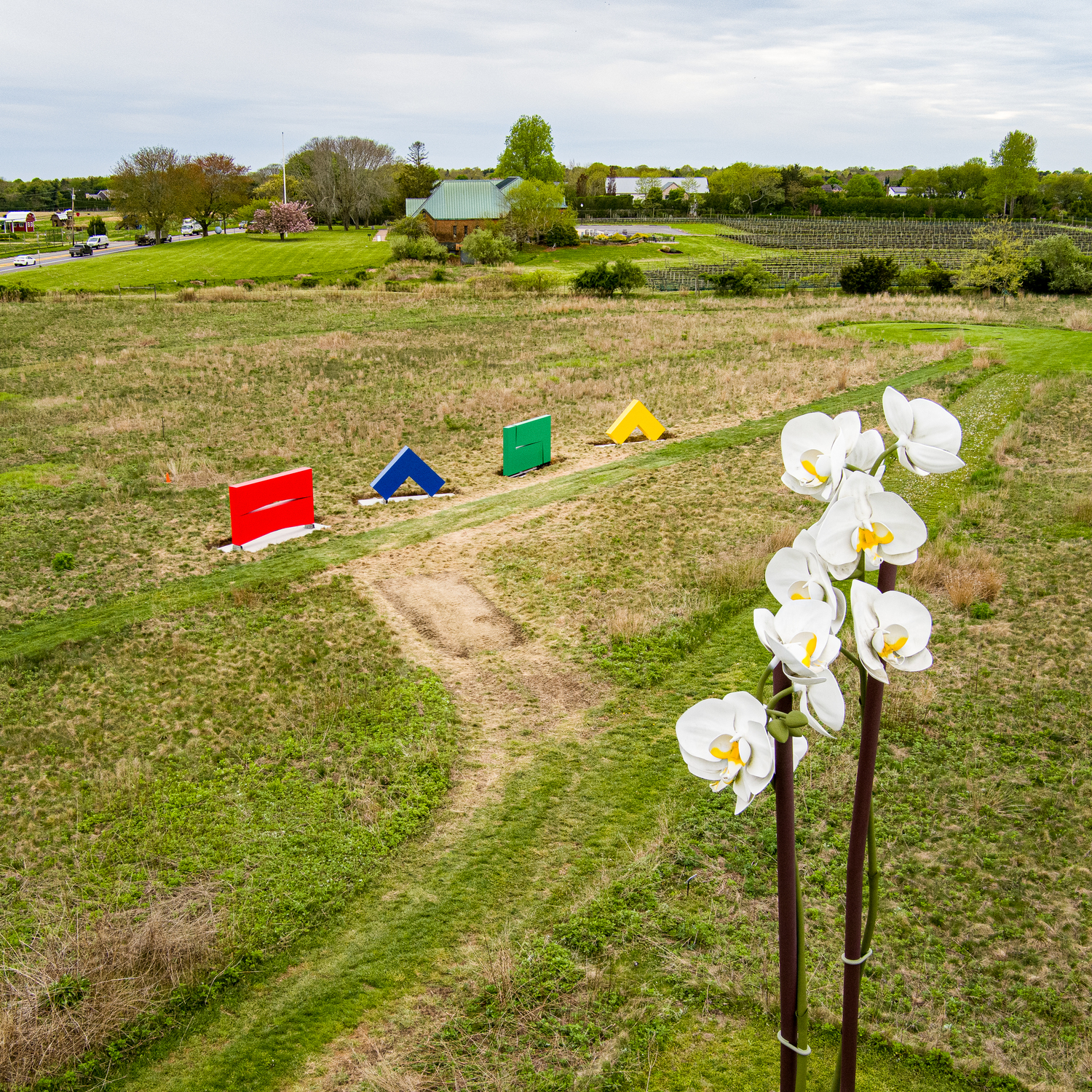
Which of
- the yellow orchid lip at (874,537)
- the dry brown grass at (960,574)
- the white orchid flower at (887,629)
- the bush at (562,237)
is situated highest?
the bush at (562,237)

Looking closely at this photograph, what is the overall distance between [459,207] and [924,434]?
9513 centimetres

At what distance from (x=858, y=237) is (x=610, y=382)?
6921cm

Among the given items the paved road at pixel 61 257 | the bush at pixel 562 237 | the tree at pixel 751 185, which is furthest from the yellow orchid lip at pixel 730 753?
the tree at pixel 751 185

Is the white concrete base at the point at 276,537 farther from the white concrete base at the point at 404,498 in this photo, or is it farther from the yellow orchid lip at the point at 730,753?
the yellow orchid lip at the point at 730,753

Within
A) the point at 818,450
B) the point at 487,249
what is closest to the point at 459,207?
the point at 487,249

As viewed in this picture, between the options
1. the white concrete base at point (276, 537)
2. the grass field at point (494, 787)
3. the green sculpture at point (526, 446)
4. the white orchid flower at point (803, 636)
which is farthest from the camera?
the green sculpture at point (526, 446)

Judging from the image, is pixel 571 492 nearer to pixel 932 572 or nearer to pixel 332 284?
pixel 932 572

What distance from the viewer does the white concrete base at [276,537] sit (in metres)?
14.6

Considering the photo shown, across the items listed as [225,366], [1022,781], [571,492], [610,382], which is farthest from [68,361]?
[1022,781]

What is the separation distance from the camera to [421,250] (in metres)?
71.2

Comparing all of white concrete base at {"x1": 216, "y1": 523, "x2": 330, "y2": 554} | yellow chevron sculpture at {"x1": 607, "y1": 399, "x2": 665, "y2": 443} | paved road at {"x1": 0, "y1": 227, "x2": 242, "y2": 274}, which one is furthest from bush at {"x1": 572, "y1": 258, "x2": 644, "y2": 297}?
paved road at {"x1": 0, "y1": 227, "x2": 242, "y2": 274}

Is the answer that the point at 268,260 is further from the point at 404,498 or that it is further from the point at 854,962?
the point at 854,962

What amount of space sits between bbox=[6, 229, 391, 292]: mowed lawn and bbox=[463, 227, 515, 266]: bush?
7806mm

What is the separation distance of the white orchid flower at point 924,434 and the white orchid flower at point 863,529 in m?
0.12
